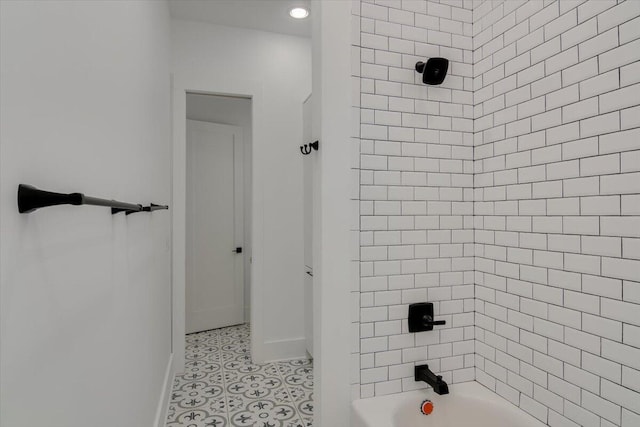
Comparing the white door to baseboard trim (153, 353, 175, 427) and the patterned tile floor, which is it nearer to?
the patterned tile floor

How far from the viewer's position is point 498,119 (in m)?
1.40

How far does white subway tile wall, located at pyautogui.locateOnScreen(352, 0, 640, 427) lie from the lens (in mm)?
988

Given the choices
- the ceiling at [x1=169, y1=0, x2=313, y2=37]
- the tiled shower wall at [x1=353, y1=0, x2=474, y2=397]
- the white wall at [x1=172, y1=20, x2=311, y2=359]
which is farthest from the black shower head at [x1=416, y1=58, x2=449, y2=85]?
the white wall at [x1=172, y1=20, x2=311, y2=359]

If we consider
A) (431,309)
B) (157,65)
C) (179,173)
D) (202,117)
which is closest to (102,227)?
(431,309)

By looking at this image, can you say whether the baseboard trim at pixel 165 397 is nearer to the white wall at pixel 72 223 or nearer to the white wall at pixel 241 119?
the white wall at pixel 72 223

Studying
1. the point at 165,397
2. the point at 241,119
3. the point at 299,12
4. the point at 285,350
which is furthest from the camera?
the point at 241,119

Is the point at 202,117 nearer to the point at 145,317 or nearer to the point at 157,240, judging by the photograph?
the point at 157,240

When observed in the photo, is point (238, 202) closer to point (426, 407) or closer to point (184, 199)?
point (184, 199)

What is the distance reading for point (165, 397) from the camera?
2.14 meters

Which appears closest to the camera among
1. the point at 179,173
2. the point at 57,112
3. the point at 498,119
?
the point at 57,112

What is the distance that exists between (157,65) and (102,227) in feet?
4.57

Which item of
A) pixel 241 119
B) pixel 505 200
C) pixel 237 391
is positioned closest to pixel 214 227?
pixel 241 119

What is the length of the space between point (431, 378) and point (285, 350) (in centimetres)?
190

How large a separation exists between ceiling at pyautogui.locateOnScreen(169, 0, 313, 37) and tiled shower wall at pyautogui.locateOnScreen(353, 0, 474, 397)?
154 centimetres
